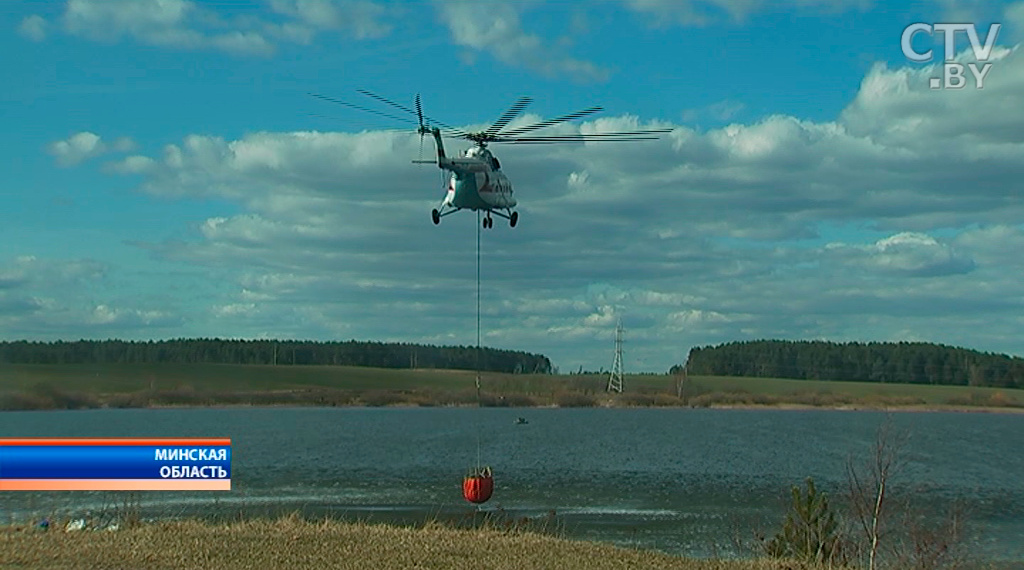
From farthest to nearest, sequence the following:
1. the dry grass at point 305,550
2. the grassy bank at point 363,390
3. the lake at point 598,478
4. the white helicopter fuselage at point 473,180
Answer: the grassy bank at point 363,390 → the lake at point 598,478 → the white helicopter fuselage at point 473,180 → the dry grass at point 305,550

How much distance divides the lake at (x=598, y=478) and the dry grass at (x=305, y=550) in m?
10.5

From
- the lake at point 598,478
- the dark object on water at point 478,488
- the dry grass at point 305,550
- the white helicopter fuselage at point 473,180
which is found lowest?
the lake at point 598,478

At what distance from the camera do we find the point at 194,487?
60875 mm

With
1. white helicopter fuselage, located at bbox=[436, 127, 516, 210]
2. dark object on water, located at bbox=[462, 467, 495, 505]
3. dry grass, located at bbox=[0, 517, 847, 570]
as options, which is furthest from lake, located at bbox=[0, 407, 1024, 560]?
white helicopter fuselage, located at bbox=[436, 127, 516, 210]

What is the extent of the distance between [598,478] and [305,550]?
4978 cm

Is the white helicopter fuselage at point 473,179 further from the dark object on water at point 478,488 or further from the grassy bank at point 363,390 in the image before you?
the grassy bank at point 363,390

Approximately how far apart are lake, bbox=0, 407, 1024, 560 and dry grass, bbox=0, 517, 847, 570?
10.5 metres

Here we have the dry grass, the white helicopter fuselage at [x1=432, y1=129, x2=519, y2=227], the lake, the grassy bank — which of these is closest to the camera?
the dry grass

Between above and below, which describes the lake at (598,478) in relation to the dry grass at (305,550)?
below

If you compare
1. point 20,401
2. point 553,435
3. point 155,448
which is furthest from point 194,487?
point 20,401

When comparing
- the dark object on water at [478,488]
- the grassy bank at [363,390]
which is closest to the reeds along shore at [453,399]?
the grassy bank at [363,390]

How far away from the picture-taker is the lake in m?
49.7

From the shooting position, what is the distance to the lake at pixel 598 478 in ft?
163

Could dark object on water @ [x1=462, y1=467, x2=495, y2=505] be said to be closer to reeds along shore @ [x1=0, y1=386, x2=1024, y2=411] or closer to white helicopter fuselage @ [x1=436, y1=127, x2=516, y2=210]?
white helicopter fuselage @ [x1=436, y1=127, x2=516, y2=210]
